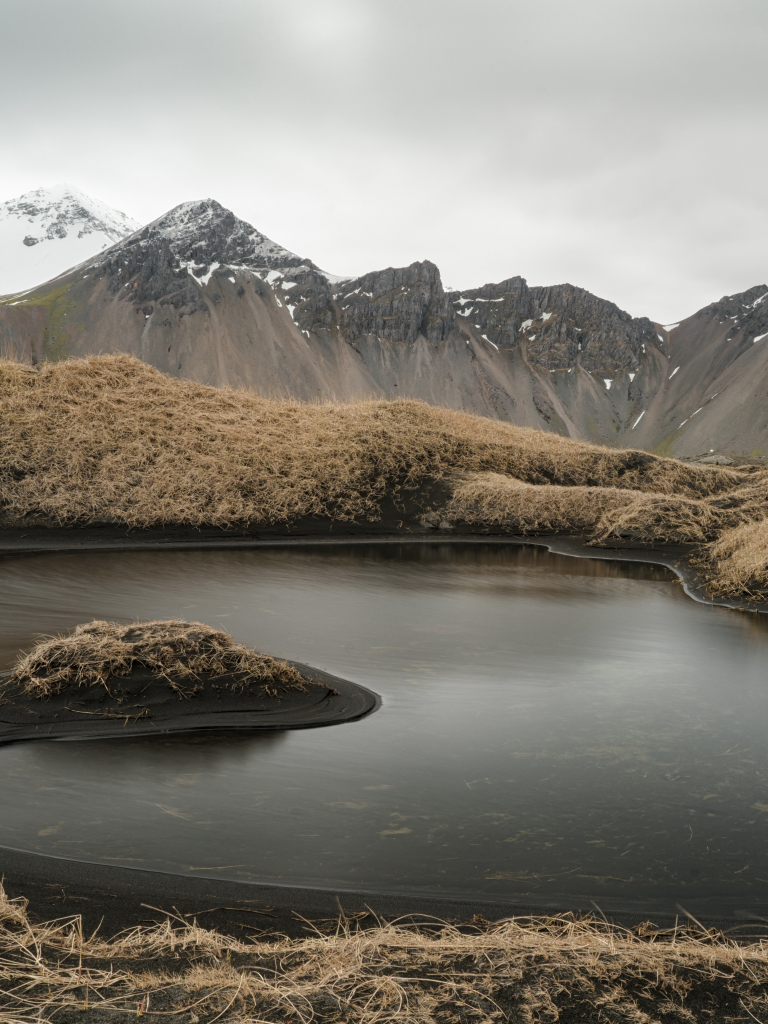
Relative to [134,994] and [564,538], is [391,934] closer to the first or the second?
[134,994]

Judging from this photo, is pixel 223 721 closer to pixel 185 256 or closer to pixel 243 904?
pixel 243 904

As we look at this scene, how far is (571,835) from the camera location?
16.9 feet

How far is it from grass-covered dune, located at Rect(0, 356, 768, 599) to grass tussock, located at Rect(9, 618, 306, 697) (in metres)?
12.4

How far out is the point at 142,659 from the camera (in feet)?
24.2

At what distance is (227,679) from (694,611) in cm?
963

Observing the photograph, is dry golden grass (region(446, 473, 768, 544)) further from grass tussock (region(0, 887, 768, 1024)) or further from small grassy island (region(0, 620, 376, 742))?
grass tussock (region(0, 887, 768, 1024))

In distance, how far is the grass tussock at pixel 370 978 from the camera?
275cm

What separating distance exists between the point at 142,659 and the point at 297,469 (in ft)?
58.7

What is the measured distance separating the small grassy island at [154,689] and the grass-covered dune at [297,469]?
12.2m

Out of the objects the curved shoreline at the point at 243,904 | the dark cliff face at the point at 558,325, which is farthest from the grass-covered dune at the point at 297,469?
the dark cliff face at the point at 558,325

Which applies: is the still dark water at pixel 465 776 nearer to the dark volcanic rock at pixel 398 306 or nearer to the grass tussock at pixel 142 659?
the grass tussock at pixel 142 659

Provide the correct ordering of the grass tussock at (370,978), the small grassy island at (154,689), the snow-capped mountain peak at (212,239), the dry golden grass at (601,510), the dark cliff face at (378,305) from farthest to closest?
the snow-capped mountain peak at (212,239)
the dark cliff face at (378,305)
the dry golden grass at (601,510)
the small grassy island at (154,689)
the grass tussock at (370,978)

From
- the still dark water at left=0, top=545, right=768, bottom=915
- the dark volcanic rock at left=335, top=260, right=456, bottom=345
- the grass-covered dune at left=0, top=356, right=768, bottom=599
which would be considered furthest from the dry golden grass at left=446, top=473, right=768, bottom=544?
the dark volcanic rock at left=335, top=260, right=456, bottom=345

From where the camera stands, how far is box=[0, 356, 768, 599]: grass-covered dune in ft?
69.6
